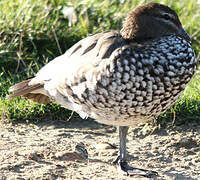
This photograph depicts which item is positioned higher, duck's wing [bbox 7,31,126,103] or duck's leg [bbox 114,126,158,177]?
duck's wing [bbox 7,31,126,103]

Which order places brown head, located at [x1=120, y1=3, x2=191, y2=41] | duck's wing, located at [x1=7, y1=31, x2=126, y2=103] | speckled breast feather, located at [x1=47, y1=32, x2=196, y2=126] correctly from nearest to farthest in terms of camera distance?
speckled breast feather, located at [x1=47, y1=32, x2=196, y2=126], duck's wing, located at [x1=7, y1=31, x2=126, y2=103], brown head, located at [x1=120, y1=3, x2=191, y2=41]

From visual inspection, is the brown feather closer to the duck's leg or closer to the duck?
the duck

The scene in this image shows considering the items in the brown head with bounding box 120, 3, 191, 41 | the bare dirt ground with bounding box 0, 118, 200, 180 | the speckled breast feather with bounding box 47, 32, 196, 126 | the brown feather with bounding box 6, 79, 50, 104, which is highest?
the brown head with bounding box 120, 3, 191, 41

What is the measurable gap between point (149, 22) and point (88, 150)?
1399 millimetres

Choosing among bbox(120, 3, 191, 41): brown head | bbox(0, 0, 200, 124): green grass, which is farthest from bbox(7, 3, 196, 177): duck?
bbox(0, 0, 200, 124): green grass

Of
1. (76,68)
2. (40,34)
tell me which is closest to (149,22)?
(76,68)

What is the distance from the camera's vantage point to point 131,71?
3.75m

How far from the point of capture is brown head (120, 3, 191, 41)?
400cm

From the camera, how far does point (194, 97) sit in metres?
5.06

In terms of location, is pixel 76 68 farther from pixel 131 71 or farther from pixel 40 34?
pixel 40 34

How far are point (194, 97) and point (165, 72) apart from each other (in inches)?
53.8

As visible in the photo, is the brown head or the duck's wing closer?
the duck's wing

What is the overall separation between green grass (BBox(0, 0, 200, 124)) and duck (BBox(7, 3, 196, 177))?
109 cm

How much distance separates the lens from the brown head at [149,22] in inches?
157
